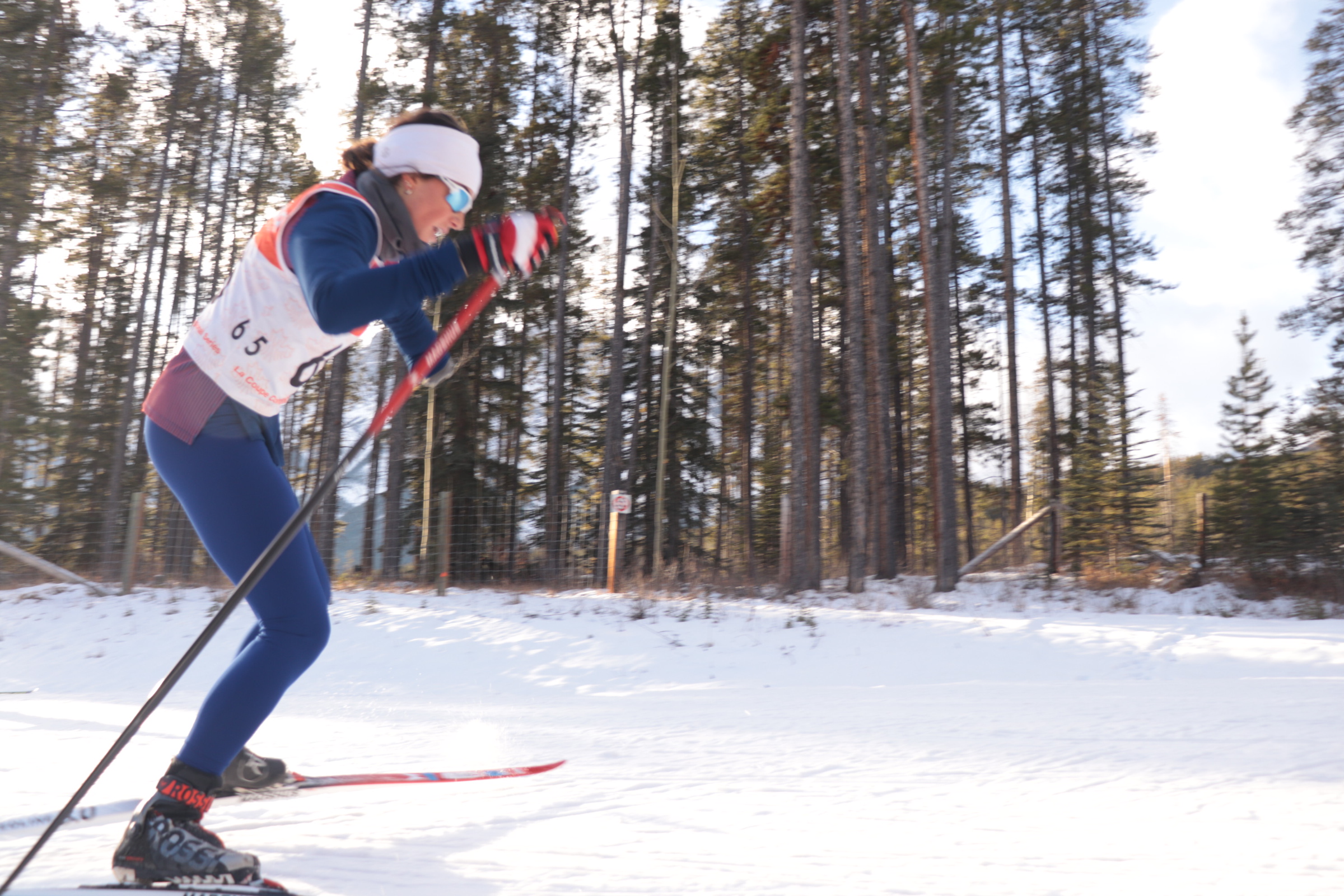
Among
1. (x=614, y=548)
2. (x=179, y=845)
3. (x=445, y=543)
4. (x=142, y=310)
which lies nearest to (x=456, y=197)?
(x=179, y=845)

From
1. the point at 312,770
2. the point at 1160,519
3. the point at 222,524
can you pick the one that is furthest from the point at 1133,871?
the point at 1160,519

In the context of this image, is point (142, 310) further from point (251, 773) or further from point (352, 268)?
point (352, 268)

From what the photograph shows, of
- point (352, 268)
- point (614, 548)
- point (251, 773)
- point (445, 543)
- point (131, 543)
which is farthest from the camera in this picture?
point (445, 543)

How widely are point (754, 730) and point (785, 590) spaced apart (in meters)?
7.10

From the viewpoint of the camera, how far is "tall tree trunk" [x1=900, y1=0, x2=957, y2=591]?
11789 mm

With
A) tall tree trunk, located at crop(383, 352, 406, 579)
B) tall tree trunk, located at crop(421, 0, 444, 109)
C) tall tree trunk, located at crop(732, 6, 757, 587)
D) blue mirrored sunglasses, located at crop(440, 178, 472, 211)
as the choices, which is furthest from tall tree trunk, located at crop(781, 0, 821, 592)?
blue mirrored sunglasses, located at crop(440, 178, 472, 211)

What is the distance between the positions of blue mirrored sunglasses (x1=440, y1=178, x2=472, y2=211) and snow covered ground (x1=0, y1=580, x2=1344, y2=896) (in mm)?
1712

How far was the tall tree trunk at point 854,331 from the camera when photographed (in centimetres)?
1134

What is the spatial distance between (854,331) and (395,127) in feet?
34.5

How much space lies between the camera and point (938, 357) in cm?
1180

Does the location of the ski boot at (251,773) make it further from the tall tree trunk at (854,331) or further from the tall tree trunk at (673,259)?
the tall tree trunk at (673,259)

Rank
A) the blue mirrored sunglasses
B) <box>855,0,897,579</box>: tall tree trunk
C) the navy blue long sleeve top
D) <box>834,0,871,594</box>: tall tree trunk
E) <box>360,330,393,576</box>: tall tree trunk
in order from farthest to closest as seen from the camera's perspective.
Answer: <box>360,330,393,576</box>: tall tree trunk, <box>855,0,897,579</box>: tall tree trunk, <box>834,0,871,594</box>: tall tree trunk, the blue mirrored sunglasses, the navy blue long sleeve top

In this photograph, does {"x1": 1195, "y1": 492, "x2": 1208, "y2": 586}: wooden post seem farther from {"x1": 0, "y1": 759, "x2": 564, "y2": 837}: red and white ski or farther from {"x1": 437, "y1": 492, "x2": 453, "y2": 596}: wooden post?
{"x1": 0, "y1": 759, "x2": 564, "y2": 837}: red and white ski

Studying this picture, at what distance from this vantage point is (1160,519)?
14.3 meters
